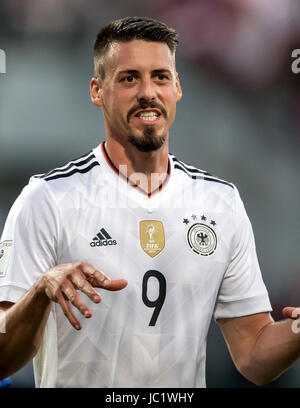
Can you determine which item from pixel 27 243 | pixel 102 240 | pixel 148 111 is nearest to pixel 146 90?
pixel 148 111

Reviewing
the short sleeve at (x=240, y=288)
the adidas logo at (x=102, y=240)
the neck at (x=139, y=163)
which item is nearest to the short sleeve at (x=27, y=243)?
the adidas logo at (x=102, y=240)

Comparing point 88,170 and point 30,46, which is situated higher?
point 30,46

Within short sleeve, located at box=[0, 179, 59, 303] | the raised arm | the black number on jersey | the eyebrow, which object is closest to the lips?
the eyebrow

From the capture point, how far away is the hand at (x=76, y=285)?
1.19 meters

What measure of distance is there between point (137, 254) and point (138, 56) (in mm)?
641

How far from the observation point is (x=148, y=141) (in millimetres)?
1796

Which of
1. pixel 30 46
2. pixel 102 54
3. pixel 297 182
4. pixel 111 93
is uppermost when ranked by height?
pixel 30 46

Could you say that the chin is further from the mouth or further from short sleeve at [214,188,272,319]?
short sleeve at [214,188,272,319]

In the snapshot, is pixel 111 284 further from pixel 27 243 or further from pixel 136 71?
pixel 136 71

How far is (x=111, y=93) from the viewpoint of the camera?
→ 5.96ft

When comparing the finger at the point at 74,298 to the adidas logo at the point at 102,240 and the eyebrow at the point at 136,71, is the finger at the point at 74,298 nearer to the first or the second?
the adidas logo at the point at 102,240

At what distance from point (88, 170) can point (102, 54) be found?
403 mm

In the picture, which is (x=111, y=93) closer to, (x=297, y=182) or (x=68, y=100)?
(x=68, y=100)

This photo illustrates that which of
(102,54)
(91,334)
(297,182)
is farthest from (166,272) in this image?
(297,182)
